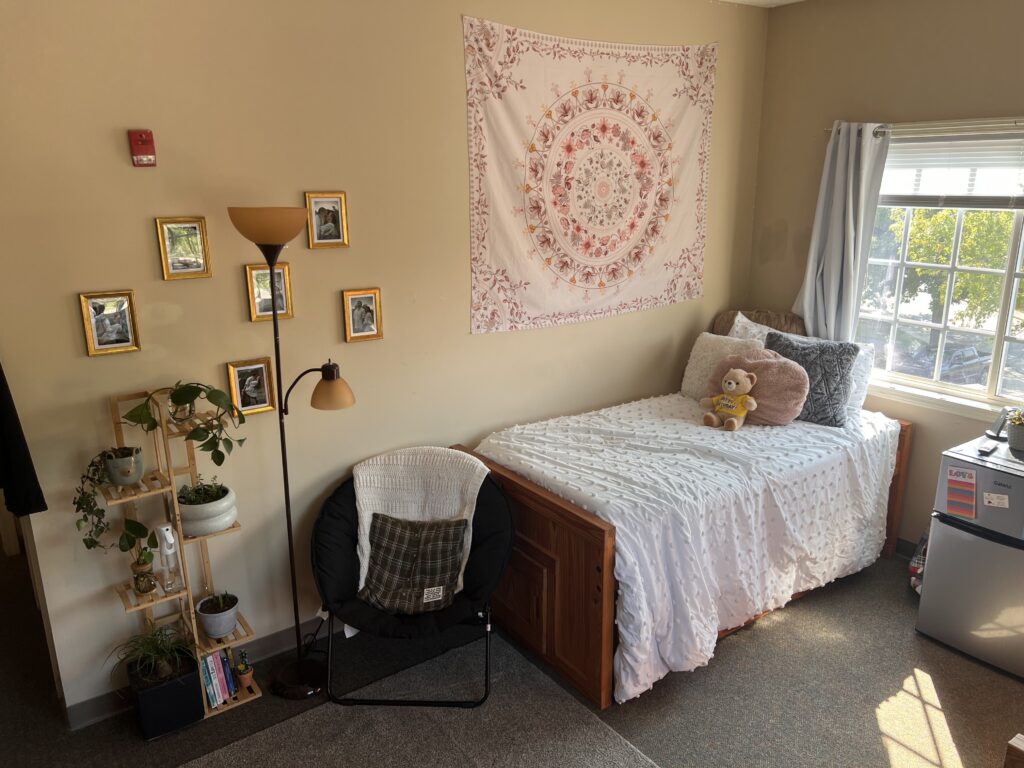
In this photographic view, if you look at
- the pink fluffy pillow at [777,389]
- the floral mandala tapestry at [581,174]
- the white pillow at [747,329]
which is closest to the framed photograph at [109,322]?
the floral mandala tapestry at [581,174]

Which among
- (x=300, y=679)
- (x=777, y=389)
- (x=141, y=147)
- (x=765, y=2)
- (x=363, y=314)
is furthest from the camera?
(x=765, y=2)

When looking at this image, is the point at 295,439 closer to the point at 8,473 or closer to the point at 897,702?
the point at 8,473

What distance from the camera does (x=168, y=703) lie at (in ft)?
7.94

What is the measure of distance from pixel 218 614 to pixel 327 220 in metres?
1.42

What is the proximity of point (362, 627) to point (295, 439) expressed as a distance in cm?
73

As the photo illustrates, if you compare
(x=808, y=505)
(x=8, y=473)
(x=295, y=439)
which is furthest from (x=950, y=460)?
(x=8, y=473)

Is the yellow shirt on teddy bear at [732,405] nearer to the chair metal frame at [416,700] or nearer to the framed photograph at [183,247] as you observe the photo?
the chair metal frame at [416,700]

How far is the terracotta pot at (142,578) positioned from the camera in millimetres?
2385

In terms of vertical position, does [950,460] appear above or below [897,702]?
above

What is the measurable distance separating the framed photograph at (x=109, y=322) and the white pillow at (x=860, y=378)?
9.81ft

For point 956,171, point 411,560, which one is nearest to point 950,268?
point 956,171

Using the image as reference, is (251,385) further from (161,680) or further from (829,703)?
(829,703)

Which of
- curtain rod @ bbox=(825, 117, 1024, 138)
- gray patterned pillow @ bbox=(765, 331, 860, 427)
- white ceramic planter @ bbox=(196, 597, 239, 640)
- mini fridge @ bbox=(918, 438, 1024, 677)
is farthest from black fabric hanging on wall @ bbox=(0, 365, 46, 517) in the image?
curtain rod @ bbox=(825, 117, 1024, 138)

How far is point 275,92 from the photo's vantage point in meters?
2.46
